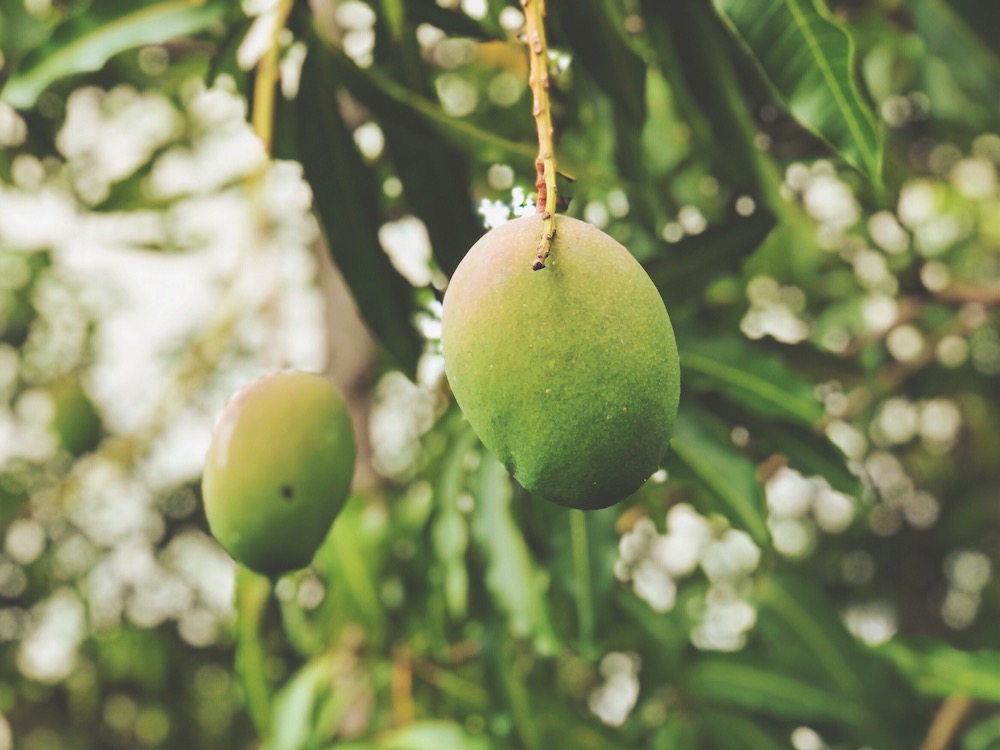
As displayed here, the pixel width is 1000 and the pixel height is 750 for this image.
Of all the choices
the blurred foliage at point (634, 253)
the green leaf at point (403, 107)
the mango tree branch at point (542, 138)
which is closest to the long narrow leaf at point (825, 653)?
the blurred foliage at point (634, 253)

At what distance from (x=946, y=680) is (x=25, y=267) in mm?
2993

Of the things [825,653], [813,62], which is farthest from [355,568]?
[813,62]

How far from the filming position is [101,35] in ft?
3.14

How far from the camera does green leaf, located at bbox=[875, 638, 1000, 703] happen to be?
1310mm

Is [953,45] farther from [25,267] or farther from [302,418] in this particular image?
[25,267]

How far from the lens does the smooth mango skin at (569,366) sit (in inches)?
18.4

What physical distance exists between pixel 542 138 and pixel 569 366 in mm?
122

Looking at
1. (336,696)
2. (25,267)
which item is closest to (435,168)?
(336,696)

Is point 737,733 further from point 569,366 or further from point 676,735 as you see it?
point 569,366

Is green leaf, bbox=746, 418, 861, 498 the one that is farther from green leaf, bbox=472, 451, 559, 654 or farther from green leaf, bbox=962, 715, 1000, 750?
green leaf, bbox=962, 715, 1000, 750

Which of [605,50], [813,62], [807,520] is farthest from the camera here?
[807,520]

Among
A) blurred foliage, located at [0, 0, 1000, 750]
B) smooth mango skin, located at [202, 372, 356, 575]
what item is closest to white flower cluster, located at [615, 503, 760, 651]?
blurred foliage, located at [0, 0, 1000, 750]

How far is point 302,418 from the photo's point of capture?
769mm

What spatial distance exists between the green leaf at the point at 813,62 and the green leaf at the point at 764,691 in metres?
1.06
